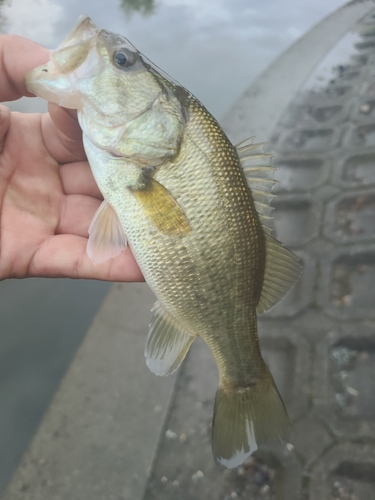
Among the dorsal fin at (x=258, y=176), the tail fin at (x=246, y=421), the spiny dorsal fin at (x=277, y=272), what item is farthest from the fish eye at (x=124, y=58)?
the tail fin at (x=246, y=421)

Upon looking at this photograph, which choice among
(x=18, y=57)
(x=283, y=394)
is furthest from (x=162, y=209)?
(x=283, y=394)

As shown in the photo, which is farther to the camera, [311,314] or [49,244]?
Answer: [311,314]

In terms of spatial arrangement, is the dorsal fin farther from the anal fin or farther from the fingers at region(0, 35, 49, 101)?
the fingers at region(0, 35, 49, 101)

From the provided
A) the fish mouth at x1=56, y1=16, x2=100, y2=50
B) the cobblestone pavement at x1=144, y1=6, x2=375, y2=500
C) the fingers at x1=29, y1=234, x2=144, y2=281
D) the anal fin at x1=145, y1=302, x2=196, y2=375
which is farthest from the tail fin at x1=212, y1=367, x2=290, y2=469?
the fish mouth at x1=56, y1=16, x2=100, y2=50

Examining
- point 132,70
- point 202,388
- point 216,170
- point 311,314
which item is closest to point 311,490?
point 202,388

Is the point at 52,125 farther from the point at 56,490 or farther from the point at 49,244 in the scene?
the point at 56,490

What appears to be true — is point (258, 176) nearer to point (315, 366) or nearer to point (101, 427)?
point (315, 366)

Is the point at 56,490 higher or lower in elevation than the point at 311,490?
lower
